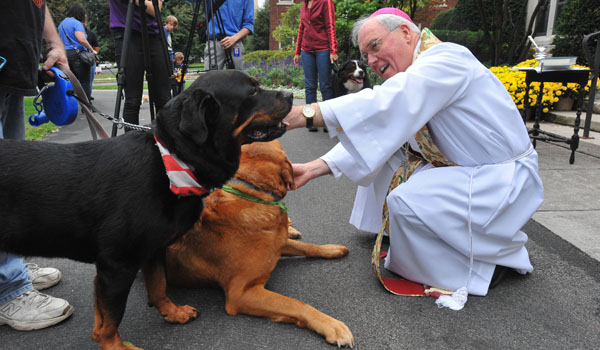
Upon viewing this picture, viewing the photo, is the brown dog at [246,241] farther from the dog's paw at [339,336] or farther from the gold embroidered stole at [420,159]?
the gold embroidered stole at [420,159]

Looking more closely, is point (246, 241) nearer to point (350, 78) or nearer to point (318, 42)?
point (318, 42)

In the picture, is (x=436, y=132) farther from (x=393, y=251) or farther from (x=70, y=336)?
(x=70, y=336)

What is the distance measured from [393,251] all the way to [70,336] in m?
1.99

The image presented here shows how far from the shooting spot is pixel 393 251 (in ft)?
8.89

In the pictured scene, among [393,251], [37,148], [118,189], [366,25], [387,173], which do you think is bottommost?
[393,251]

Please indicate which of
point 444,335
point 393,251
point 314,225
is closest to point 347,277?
point 393,251

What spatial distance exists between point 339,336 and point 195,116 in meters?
1.33

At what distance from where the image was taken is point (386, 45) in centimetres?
277

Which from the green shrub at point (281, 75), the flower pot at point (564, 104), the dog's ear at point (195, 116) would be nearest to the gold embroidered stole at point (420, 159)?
the dog's ear at point (195, 116)

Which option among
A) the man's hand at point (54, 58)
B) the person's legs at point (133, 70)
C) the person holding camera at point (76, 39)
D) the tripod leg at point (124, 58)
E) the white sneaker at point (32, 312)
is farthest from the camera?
the person holding camera at point (76, 39)

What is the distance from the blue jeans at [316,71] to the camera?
7.90 metres

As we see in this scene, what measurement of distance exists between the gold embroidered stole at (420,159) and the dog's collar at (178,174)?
4.63 ft

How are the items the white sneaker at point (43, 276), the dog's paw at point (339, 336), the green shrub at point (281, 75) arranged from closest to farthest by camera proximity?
the dog's paw at point (339, 336) < the white sneaker at point (43, 276) < the green shrub at point (281, 75)

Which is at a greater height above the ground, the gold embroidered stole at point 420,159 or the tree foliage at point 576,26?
the tree foliage at point 576,26
